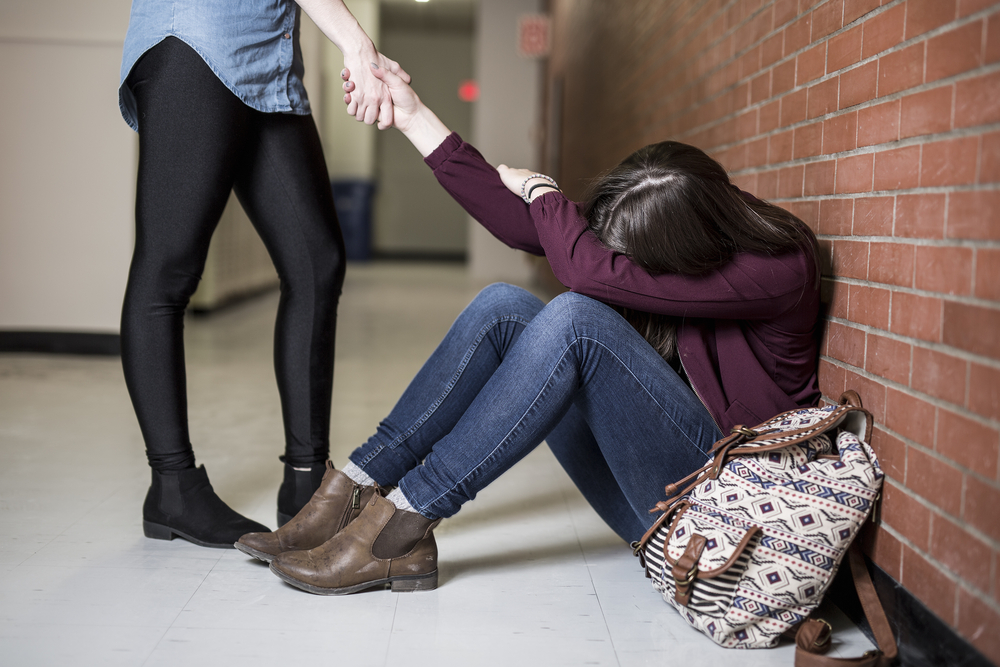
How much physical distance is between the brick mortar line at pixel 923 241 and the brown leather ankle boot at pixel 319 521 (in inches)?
32.2

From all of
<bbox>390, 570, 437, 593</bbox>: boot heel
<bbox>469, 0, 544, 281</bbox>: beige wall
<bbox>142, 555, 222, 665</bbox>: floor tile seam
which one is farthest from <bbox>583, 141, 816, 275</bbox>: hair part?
<bbox>469, 0, 544, 281</bbox>: beige wall

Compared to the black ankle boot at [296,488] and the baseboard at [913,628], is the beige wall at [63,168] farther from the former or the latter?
the baseboard at [913,628]

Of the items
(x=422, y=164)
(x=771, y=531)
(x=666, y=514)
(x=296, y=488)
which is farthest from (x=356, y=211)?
(x=771, y=531)

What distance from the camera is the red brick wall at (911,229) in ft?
3.00

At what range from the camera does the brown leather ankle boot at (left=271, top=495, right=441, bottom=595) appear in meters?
1.25

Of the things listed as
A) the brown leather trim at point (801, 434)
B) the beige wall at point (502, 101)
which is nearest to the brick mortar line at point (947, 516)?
the brown leather trim at point (801, 434)

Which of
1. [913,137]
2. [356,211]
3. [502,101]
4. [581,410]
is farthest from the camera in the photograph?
[356,211]

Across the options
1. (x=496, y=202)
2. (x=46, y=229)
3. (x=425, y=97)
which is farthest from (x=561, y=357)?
(x=425, y=97)

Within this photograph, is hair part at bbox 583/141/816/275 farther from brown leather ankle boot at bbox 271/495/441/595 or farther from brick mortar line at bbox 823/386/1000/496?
brown leather ankle boot at bbox 271/495/441/595

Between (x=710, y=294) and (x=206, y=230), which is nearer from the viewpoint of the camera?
(x=710, y=294)

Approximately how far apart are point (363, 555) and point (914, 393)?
80 cm

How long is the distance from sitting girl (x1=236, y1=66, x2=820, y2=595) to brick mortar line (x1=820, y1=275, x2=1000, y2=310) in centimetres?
6

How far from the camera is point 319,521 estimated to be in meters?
1.34

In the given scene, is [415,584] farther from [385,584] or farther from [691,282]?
[691,282]
